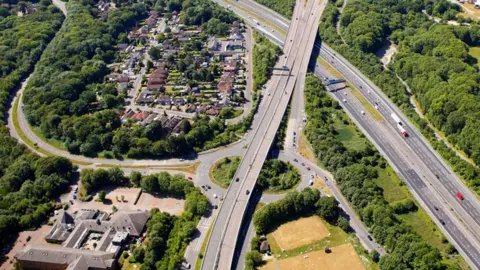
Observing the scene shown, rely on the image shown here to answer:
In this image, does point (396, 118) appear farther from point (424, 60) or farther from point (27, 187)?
point (27, 187)

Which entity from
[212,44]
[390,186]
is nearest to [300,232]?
[390,186]

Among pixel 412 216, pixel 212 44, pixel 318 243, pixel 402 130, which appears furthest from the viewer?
pixel 212 44

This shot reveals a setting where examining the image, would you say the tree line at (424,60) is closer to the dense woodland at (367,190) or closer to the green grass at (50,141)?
the dense woodland at (367,190)

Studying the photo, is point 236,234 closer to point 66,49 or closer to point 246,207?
point 246,207

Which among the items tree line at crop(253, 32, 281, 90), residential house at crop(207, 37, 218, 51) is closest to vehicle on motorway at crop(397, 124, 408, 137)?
tree line at crop(253, 32, 281, 90)

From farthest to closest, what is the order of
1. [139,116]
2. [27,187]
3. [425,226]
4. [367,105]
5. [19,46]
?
[19,46], [367,105], [139,116], [27,187], [425,226]

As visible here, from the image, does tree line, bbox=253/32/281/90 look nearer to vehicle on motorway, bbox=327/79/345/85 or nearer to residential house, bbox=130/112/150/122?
vehicle on motorway, bbox=327/79/345/85

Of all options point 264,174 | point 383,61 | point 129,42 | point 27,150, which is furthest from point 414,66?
point 27,150
